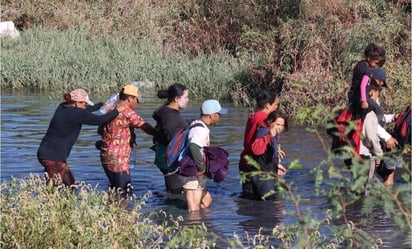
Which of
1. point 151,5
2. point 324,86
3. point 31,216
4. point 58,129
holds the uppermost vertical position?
point 31,216

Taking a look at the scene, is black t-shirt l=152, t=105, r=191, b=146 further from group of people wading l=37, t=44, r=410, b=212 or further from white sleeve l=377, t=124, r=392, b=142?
white sleeve l=377, t=124, r=392, b=142

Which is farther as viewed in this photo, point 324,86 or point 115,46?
point 115,46

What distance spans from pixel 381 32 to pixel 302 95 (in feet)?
5.65

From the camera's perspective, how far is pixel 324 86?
1697 cm

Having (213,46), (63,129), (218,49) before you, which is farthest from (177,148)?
(213,46)

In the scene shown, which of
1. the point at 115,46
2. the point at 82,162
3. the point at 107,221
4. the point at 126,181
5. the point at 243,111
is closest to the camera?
the point at 107,221

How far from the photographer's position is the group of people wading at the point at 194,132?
33.9ft

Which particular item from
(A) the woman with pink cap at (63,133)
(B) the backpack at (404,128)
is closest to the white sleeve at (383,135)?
(B) the backpack at (404,128)

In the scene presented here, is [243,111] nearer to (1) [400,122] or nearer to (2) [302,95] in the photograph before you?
(2) [302,95]

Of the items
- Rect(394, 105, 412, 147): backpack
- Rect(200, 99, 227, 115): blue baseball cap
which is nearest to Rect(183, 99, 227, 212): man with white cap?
Rect(200, 99, 227, 115): blue baseball cap

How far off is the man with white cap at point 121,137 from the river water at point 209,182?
0.46 m

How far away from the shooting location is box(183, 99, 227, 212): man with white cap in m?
9.99

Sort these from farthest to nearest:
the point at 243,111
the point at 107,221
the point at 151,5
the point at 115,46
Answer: the point at 151,5 < the point at 115,46 < the point at 243,111 < the point at 107,221

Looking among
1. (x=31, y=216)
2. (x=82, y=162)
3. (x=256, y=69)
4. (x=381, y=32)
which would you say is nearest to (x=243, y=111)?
(x=256, y=69)
